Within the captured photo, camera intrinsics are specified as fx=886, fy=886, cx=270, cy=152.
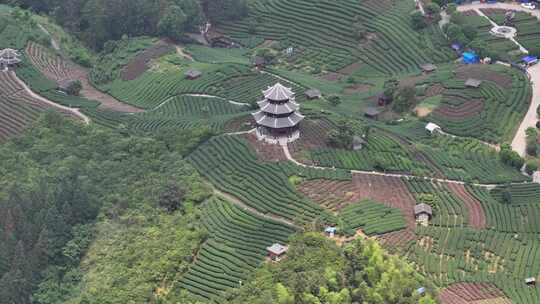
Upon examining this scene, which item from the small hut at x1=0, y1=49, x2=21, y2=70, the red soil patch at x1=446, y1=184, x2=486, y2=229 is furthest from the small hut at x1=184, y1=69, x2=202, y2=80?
the red soil patch at x1=446, y1=184, x2=486, y2=229

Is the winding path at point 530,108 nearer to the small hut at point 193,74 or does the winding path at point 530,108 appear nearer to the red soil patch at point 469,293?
the red soil patch at point 469,293

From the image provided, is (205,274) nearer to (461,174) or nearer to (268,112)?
(268,112)

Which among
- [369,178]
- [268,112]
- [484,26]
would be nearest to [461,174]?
[369,178]

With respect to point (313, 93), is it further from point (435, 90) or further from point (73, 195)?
point (73, 195)

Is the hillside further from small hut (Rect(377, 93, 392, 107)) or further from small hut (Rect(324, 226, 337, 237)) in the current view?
small hut (Rect(324, 226, 337, 237))

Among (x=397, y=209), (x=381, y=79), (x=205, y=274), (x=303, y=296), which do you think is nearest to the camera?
(x=303, y=296)

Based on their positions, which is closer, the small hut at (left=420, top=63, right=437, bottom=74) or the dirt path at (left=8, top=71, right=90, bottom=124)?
the dirt path at (left=8, top=71, right=90, bottom=124)
